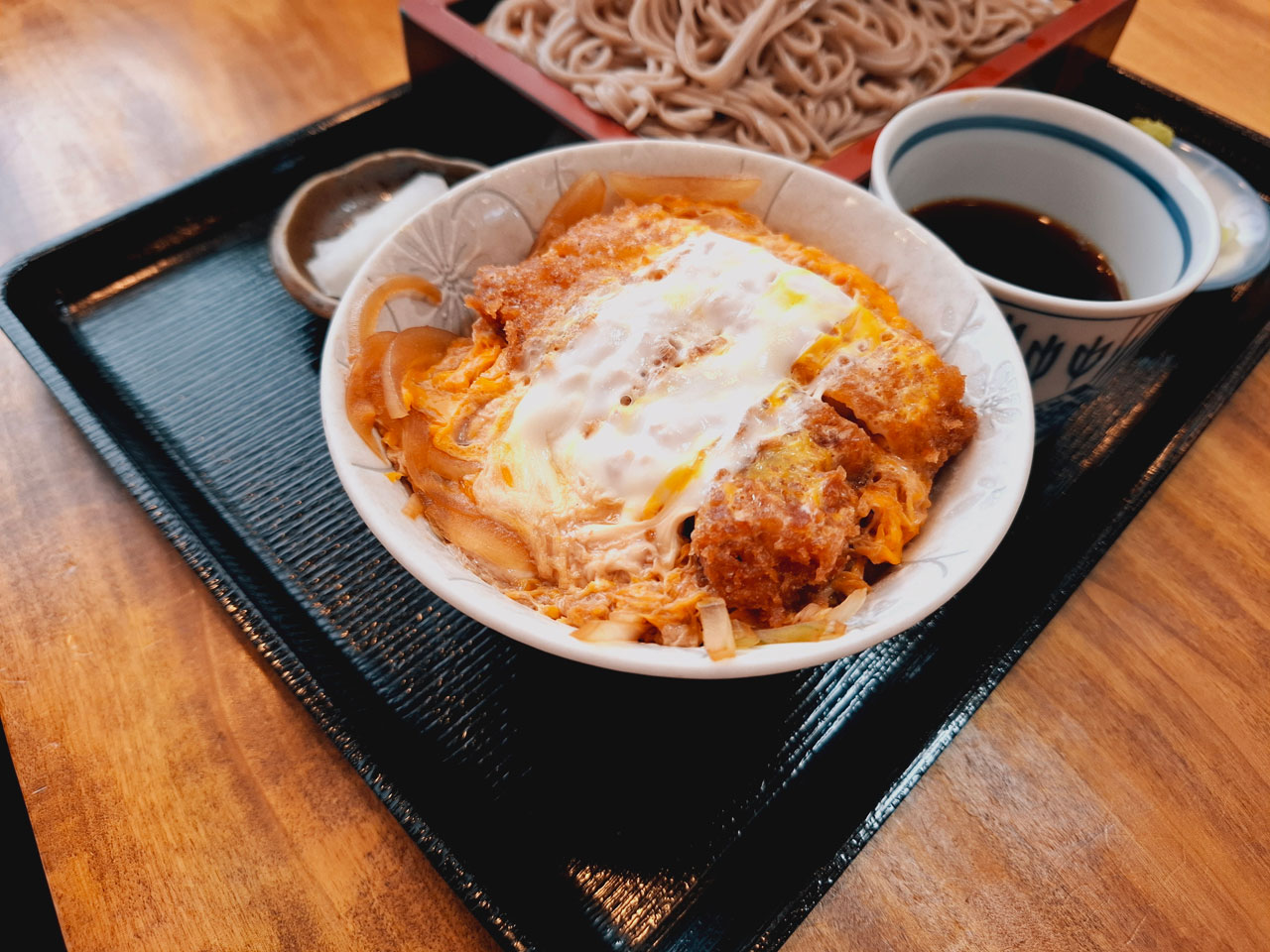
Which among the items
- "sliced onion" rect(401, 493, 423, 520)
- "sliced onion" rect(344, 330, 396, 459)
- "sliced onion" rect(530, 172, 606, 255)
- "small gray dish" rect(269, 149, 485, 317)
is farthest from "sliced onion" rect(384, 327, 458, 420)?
"small gray dish" rect(269, 149, 485, 317)

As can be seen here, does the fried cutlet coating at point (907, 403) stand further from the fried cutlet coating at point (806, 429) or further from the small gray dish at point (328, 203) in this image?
the small gray dish at point (328, 203)

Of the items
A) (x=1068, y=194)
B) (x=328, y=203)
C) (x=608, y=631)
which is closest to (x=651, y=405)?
(x=608, y=631)

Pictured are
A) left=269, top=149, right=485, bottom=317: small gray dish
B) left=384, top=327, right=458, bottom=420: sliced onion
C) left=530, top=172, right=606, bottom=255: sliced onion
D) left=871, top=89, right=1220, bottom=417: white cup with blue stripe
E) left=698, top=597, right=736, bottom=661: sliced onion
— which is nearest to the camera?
left=698, top=597, right=736, bottom=661: sliced onion

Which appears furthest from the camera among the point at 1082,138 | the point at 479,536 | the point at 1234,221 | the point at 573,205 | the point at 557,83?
the point at 557,83

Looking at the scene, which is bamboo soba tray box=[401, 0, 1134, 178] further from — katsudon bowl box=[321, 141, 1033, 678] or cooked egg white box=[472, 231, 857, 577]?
cooked egg white box=[472, 231, 857, 577]

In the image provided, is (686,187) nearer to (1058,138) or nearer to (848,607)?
(1058,138)

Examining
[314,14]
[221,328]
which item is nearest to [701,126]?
[221,328]

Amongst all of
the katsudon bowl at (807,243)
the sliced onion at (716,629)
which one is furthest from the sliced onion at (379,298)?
the sliced onion at (716,629)
